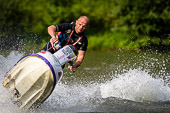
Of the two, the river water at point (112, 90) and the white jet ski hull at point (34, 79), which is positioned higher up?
the white jet ski hull at point (34, 79)

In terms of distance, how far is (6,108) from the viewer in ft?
23.1

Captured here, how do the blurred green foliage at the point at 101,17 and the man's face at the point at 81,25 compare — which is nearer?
the man's face at the point at 81,25

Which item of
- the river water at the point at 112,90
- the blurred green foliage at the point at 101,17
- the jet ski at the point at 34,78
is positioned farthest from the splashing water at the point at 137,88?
the blurred green foliage at the point at 101,17

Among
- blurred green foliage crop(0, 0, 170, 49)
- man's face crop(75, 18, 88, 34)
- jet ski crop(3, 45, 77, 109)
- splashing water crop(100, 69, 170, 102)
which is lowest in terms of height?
blurred green foliage crop(0, 0, 170, 49)

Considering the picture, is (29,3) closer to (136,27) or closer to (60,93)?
(136,27)

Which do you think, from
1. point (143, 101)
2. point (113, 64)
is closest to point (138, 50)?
point (113, 64)

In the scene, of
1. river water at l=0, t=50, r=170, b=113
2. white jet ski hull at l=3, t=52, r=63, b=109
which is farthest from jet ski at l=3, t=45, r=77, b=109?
river water at l=0, t=50, r=170, b=113

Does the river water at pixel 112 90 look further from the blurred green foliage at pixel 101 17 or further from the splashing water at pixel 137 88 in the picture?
the blurred green foliage at pixel 101 17

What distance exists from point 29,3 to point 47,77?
16212mm

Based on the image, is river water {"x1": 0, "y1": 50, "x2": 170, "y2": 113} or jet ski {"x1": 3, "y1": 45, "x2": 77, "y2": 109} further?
river water {"x1": 0, "y1": 50, "x2": 170, "y2": 113}

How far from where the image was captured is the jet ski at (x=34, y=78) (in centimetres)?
680

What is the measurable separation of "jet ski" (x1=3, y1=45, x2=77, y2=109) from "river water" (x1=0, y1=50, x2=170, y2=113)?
0.23 metres

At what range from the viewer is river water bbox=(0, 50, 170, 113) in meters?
7.48

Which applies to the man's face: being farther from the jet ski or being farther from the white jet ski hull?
the white jet ski hull
